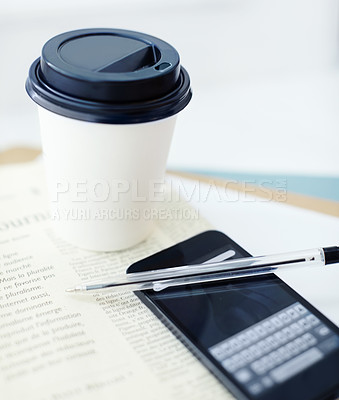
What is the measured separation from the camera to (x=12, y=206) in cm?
58

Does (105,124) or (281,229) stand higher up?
(105,124)

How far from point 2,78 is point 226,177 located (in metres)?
0.34

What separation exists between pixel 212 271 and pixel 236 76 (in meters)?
0.47

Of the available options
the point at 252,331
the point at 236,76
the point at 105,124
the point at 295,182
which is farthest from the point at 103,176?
the point at 236,76

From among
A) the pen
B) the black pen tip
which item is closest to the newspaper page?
the pen

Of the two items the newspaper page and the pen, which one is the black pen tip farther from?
the newspaper page

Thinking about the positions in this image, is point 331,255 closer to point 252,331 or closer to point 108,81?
point 252,331

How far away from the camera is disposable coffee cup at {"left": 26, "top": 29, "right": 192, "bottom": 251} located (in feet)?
1.39

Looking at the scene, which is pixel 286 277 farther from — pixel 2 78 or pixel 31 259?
pixel 2 78

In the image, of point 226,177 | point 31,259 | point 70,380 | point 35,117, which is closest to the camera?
point 70,380

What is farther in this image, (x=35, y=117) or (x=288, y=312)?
(x=35, y=117)

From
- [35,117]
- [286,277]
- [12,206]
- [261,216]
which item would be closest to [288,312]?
[286,277]

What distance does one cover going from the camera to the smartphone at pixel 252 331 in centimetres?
40

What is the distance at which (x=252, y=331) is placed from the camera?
437mm
